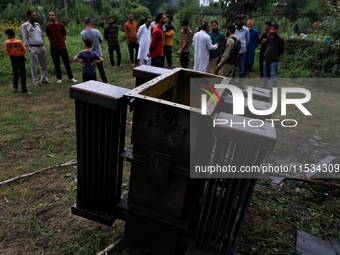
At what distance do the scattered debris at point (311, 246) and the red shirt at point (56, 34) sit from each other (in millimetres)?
7382

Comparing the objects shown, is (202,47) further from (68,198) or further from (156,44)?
(68,198)

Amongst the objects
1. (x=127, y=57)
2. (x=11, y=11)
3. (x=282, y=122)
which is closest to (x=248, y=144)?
(x=282, y=122)

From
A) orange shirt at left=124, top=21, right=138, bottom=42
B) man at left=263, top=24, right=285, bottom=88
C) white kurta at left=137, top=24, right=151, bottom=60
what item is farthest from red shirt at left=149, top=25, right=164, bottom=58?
orange shirt at left=124, top=21, right=138, bottom=42

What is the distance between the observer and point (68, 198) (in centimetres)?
319

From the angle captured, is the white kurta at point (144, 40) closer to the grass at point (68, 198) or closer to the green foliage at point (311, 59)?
the grass at point (68, 198)

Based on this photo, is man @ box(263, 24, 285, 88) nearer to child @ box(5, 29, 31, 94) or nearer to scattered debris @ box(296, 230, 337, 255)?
scattered debris @ box(296, 230, 337, 255)

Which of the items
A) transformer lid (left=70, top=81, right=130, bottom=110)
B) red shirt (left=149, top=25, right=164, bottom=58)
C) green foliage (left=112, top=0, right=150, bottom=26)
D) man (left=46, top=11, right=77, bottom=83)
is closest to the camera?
transformer lid (left=70, top=81, right=130, bottom=110)

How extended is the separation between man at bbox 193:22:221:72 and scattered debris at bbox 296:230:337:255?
5293 mm

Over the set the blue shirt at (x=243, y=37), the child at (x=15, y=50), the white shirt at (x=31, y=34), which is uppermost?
the blue shirt at (x=243, y=37)

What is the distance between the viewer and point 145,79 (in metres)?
3.24

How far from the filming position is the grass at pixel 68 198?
2645 mm

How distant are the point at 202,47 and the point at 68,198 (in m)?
5.28

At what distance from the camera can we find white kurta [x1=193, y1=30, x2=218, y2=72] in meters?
7.04

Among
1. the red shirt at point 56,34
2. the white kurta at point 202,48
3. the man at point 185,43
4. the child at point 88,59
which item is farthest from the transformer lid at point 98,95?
the man at point 185,43
